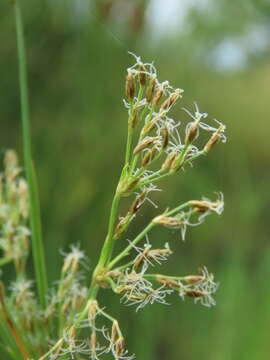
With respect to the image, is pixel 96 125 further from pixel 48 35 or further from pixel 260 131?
pixel 260 131

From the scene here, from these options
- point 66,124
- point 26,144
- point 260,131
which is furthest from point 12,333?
point 260,131

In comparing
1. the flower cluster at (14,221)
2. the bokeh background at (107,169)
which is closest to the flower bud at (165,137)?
the flower cluster at (14,221)

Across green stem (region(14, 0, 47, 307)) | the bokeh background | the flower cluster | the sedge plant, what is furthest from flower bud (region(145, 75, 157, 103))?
the bokeh background

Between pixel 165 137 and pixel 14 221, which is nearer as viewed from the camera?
pixel 165 137

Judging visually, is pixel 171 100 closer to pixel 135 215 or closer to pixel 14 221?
pixel 135 215

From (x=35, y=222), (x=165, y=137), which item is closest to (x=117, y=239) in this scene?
(x=35, y=222)

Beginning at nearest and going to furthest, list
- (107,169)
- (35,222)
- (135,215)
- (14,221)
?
(135,215)
(35,222)
(14,221)
(107,169)

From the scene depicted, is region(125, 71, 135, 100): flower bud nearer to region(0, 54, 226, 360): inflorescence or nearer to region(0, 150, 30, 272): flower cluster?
region(0, 54, 226, 360): inflorescence

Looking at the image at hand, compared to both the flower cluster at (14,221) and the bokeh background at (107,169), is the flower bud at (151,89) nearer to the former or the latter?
the flower cluster at (14,221)
